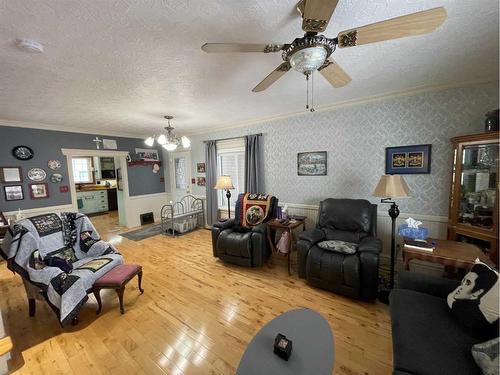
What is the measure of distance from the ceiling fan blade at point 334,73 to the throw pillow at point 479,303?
157 cm

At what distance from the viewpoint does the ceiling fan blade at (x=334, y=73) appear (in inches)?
52.6

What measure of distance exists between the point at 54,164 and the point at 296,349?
206 inches

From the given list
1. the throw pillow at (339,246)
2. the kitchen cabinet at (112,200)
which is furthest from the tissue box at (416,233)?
the kitchen cabinet at (112,200)

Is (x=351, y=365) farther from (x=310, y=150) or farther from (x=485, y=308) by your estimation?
(x=310, y=150)

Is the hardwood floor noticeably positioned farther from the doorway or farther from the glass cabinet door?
the doorway

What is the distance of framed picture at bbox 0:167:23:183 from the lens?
140 inches

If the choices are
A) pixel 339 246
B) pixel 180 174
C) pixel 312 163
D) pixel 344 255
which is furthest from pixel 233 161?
pixel 344 255

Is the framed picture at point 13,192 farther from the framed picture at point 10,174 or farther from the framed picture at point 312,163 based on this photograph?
the framed picture at point 312,163

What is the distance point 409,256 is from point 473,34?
1862 mm

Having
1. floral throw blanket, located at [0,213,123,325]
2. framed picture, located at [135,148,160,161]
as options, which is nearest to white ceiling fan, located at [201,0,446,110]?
floral throw blanket, located at [0,213,123,325]

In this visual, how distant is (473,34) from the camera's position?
4.90ft

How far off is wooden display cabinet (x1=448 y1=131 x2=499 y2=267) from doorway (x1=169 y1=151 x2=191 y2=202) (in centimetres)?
500

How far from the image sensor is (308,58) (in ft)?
3.81

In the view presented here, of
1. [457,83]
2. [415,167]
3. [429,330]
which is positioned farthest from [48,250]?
[457,83]
